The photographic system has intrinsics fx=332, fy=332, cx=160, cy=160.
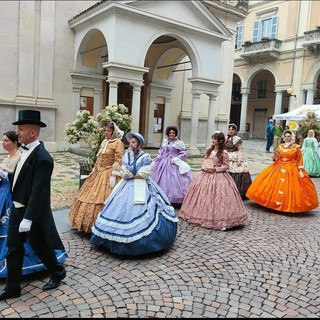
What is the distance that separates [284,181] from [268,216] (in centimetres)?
82

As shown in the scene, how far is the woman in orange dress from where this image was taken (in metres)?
6.30

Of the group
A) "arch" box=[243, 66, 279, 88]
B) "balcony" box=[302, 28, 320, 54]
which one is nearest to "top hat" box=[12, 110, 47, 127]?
"balcony" box=[302, 28, 320, 54]

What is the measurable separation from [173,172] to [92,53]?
29.6 ft

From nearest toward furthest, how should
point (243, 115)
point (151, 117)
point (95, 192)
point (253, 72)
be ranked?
point (95, 192) → point (151, 117) → point (253, 72) → point (243, 115)

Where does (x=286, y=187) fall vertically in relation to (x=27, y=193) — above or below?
below

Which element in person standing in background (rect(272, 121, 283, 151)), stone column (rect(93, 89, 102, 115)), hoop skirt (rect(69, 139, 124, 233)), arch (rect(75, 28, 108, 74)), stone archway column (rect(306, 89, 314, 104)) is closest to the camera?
hoop skirt (rect(69, 139, 124, 233))

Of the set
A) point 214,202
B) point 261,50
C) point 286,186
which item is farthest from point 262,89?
point 214,202

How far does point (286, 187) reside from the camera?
643 centimetres

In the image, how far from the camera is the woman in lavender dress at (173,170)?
6.33 meters

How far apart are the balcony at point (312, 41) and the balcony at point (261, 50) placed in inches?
93.9

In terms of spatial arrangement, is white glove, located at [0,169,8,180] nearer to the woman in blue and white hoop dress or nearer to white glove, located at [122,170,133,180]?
the woman in blue and white hoop dress

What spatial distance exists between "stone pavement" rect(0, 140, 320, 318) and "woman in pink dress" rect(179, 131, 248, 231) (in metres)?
0.35

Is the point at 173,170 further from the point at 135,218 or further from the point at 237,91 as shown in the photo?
the point at 237,91

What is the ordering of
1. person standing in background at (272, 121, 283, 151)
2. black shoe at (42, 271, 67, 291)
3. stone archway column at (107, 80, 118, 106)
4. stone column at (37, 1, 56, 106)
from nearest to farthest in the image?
1. black shoe at (42, 271, 67, 291)
2. stone archway column at (107, 80, 118, 106)
3. stone column at (37, 1, 56, 106)
4. person standing in background at (272, 121, 283, 151)
